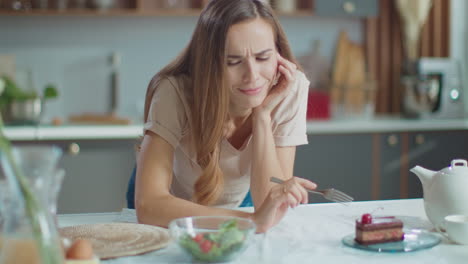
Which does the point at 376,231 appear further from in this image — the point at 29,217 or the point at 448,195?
the point at 29,217

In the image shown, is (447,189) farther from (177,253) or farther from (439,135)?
(439,135)

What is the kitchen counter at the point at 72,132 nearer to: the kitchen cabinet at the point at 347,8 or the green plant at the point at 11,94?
the green plant at the point at 11,94

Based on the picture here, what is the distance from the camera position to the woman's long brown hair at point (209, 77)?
72.7 inches

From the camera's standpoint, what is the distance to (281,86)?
2068mm

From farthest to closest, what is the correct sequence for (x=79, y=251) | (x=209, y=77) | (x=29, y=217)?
(x=209, y=77), (x=79, y=251), (x=29, y=217)

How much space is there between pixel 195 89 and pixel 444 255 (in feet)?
2.78

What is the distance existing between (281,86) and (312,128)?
1.74 m

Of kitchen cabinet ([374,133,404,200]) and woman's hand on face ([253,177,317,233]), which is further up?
woman's hand on face ([253,177,317,233])

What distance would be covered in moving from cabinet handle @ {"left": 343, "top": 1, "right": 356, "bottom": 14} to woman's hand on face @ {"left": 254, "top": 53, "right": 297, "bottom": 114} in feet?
7.26

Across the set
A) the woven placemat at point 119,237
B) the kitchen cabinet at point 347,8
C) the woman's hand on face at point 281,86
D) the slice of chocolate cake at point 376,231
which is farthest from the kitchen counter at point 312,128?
the slice of chocolate cake at point 376,231

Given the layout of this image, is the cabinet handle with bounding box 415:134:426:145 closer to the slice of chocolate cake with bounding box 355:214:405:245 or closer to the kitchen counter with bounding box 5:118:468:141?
the kitchen counter with bounding box 5:118:468:141

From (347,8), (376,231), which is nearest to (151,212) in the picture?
(376,231)

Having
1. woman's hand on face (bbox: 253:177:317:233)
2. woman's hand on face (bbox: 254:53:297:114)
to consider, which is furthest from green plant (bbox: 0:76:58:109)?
woman's hand on face (bbox: 253:177:317:233)

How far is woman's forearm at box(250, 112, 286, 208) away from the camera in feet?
6.24
